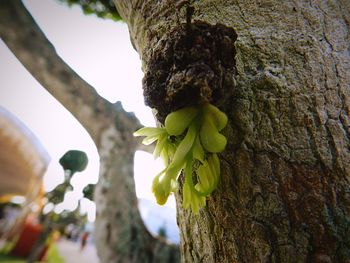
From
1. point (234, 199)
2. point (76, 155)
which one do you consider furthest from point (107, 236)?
point (234, 199)

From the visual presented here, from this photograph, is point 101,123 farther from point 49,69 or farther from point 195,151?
point 195,151

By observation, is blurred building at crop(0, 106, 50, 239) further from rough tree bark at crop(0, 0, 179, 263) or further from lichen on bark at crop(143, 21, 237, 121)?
lichen on bark at crop(143, 21, 237, 121)

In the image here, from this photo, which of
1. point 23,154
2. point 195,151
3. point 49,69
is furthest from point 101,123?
point 23,154

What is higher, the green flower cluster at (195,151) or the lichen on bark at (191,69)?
the lichen on bark at (191,69)

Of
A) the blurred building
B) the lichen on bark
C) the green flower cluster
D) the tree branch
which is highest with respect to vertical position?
the blurred building

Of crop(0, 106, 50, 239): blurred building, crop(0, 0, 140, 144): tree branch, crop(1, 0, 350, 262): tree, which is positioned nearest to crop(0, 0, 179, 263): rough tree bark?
crop(0, 0, 140, 144): tree branch

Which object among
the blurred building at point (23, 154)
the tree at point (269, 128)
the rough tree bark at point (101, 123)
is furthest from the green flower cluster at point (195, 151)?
the blurred building at point (23, 154)

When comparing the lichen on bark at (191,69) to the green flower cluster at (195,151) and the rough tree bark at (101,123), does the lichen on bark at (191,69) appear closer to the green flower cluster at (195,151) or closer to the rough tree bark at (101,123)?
the green flower cluster at (195,151)
